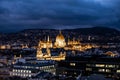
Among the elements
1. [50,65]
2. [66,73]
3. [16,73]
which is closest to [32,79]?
[66,73]

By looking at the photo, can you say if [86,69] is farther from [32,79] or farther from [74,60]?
[32,79]

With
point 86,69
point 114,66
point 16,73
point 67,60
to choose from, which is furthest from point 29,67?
point 114,66

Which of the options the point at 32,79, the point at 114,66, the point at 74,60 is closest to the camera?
the point at 32,79

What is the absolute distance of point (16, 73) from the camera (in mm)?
118125

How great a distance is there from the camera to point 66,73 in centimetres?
10825

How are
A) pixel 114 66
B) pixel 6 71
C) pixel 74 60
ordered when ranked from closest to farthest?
pixel 114 66
pixel 74 60
pixel 6 71

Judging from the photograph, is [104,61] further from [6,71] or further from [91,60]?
[6,71]

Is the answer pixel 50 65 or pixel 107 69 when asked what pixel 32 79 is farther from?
pixel 50 65

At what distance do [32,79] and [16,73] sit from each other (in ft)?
92.2

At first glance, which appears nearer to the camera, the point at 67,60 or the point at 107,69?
the point at 107,69

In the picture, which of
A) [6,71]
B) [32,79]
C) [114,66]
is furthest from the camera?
[6,71]

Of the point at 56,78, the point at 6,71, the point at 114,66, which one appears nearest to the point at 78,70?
the point at 114,66

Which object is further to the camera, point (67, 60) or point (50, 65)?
point (50, 65)

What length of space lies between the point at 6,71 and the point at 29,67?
855cm
